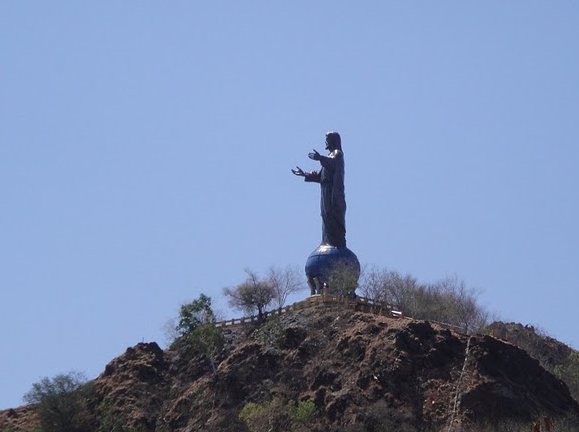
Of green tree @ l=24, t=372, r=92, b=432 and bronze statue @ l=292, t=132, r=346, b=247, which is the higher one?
bronze statue @ l=292, t=132, r=346, b=247

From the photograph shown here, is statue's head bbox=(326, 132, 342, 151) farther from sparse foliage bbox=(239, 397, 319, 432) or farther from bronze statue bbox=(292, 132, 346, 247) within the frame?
sparse foliage bbox=(239, 397, 319, 432)

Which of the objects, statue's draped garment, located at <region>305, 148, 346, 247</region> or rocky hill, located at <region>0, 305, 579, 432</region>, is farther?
statue's draped garment, located at <region>305, 148, 346, 247</region>

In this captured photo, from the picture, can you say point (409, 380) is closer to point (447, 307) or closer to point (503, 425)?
point (503, 425)

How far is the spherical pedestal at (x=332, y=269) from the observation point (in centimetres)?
8800

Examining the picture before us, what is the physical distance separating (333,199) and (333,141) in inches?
130

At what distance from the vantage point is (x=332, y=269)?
8925 cm

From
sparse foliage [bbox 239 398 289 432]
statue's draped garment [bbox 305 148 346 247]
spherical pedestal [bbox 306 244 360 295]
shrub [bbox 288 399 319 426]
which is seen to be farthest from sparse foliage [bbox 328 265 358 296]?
shrub [bbox 288 399 319 426]

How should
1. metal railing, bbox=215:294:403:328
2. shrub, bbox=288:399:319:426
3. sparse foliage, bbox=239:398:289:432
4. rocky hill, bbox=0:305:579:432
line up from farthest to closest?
metal railing, bbox=215:294:403:328, sparse foliage, bbox=239:398:289:432, shrub, bbox=288:399:319:426, rocky hill, bbox=0:305:579:432

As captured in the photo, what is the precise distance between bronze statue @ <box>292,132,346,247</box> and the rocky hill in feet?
20.0

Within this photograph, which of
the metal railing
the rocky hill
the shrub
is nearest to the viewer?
the rocky hill

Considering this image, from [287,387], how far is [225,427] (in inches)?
139

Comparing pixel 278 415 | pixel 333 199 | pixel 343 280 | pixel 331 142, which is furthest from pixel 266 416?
pixel 331 142

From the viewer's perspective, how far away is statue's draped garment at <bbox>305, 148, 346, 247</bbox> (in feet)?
300

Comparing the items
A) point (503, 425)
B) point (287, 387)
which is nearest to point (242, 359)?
point (287, 387)
